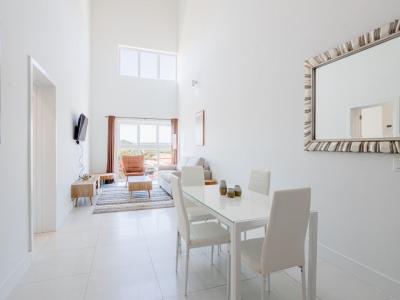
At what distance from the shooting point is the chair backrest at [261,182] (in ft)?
7.96

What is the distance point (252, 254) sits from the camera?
160 cm

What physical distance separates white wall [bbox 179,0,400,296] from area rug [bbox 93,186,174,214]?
1.31 metres

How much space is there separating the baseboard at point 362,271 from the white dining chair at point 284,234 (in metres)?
0.79

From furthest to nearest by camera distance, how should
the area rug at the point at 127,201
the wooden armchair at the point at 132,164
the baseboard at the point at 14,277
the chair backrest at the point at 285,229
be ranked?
1. the wooden armchair at the point at 132,164
2. the area rug at the point at 127,201
3. the baseboard at the point at 14,277
4. the chair backrest at the point at 285,229

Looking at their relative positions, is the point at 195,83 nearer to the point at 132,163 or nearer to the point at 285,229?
the point at 132,163

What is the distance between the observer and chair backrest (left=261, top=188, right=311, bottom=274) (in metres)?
1.40

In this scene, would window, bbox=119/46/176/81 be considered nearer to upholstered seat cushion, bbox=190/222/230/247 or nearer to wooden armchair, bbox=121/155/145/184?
wooden armchair, bbox=121/155/145/184

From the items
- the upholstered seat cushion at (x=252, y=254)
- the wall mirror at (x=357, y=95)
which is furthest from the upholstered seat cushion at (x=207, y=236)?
the wall mirror at (x=357, y=95)

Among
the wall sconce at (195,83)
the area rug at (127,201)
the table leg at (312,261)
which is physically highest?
the wall sconce at (195,83)

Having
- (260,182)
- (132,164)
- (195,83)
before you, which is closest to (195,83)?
(195,83)

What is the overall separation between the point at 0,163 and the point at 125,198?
3365 millimetres

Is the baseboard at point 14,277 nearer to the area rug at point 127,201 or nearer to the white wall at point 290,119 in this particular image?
the area rug at point 127,201

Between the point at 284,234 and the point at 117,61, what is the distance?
25.0ft

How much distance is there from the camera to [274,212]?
139cm
